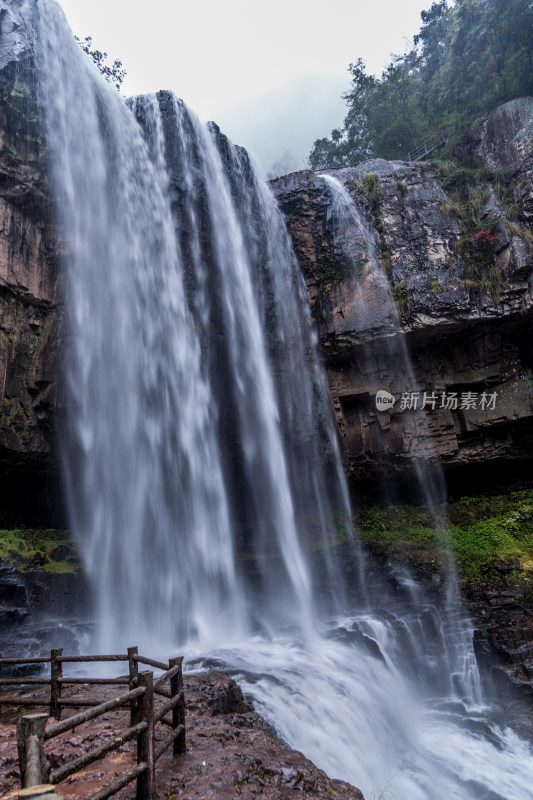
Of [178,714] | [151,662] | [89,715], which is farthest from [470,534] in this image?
[89,715]

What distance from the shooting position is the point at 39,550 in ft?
38.0

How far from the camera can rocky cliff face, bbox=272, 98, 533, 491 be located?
1394 centimetres

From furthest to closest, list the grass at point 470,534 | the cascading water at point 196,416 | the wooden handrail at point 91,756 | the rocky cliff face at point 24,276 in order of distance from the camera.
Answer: the grass at point 470,534 < the rocky cliff face at point 24,276 < the cascading water at point 196,416 < the wooden handrail at point 91,756

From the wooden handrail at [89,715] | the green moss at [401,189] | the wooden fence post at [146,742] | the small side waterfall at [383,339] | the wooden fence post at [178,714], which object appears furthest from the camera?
the green moss at [401,189]

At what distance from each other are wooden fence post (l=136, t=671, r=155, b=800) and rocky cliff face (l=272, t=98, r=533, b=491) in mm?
11965

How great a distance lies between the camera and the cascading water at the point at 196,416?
10812 millimetres

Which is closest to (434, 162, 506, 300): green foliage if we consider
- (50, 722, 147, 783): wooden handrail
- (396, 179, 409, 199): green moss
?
(396, 179, 409, 199): green moss

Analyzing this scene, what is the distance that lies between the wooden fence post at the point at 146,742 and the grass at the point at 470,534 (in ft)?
37.6

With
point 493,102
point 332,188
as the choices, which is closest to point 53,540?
point 332,188

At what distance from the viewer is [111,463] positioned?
11.9 m

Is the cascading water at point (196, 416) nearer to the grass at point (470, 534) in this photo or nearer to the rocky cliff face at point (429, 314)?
the rocky cliff face at point (429, 314)

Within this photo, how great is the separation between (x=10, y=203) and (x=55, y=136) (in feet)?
7.32

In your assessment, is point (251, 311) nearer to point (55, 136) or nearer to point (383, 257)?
point (383, 257)

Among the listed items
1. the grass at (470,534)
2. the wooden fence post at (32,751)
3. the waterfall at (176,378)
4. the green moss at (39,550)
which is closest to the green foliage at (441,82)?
the waterfall at (176,378)
